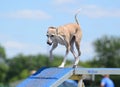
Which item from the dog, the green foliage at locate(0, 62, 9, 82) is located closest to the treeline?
the green foliage at locate(0, 62, 9, 82)

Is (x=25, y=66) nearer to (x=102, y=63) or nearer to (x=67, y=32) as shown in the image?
(x=102, y=63)

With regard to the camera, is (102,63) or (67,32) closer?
(67,32)

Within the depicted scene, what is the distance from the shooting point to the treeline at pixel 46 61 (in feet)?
273

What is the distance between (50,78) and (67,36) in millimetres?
861

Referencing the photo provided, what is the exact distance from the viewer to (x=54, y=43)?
29.5 ft

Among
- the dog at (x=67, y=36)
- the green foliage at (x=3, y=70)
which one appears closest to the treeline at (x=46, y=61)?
the green foliage at (x=3, y=70)

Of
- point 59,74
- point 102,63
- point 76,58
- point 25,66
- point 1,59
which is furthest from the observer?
point 25,66

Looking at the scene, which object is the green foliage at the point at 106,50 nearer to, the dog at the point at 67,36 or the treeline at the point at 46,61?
the treeline at the point at 46,61

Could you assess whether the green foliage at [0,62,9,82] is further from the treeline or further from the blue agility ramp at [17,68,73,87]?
the blue agility ramp at [17,68,73,87]

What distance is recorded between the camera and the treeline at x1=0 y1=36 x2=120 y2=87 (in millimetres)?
83188

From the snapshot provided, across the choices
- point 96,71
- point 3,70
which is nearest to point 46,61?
point 3,70

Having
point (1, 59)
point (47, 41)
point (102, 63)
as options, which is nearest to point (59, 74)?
point (47, 41)

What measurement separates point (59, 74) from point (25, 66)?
354 ft

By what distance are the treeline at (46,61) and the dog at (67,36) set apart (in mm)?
36998
